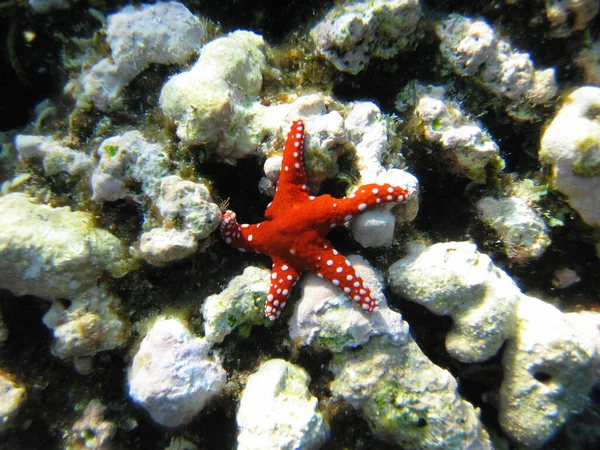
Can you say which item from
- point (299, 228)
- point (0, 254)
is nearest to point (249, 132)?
point (299, 228)

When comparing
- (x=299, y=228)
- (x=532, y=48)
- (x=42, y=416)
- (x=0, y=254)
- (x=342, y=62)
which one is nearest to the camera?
(x=0, y=254)

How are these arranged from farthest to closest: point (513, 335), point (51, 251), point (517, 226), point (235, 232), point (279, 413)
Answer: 1. point (517, 226)
2. point (513, 335)
3. point (235, 232)
4. point (279, 413)
5. point (51, 251)

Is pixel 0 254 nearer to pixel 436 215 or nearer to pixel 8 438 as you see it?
pixel 8 438

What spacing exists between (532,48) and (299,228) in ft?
12.9

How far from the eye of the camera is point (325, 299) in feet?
11.3

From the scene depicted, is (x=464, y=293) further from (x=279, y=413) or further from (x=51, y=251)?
(x=51, y=251)

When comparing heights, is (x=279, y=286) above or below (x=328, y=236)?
below

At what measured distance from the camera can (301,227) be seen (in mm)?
3393

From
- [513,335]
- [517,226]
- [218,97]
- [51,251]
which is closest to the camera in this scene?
[51,251]

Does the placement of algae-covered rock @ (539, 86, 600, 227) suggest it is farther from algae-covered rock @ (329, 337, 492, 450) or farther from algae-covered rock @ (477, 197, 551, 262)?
algae-covered rock @ (329, 337, 492, 450)

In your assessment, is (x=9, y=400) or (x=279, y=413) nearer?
(x=279, y=413)

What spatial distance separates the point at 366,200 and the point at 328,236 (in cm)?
87

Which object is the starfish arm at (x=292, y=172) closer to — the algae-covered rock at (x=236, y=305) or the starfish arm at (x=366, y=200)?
the starfish arm at (x=366, y=200)

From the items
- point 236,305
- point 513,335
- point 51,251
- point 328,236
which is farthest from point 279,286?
point 513,335
